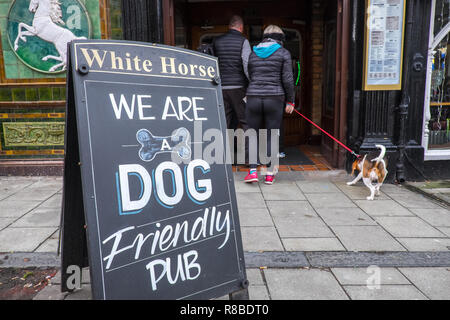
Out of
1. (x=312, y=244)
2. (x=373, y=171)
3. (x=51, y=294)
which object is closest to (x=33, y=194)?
(x=51, y=294)

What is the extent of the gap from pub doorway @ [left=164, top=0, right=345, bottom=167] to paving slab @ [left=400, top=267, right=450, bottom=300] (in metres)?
3.63

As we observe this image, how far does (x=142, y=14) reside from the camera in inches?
213

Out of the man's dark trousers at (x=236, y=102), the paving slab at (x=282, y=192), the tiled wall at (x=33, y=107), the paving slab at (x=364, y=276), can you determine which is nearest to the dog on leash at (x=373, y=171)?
the paving slab at (x=282, y=192)

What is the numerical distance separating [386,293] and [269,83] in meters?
3.12

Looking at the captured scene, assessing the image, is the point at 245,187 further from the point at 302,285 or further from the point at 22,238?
the point at 22,238

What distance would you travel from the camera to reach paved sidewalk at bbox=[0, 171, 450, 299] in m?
2.73

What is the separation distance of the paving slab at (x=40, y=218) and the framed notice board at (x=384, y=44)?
4.25 metres

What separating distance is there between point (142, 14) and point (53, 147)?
7.80ft

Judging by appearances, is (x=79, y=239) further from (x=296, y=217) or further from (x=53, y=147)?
(x=53, y=147)

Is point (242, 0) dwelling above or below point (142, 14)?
above

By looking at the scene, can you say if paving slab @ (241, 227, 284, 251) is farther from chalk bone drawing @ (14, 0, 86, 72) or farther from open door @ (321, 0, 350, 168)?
chalk bone drawing @ (14, 0, 86, 72)

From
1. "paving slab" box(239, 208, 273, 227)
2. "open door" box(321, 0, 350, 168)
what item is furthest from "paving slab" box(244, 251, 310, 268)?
"open door" box(321, 0, 350, 168)

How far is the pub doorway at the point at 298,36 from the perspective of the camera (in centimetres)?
684
